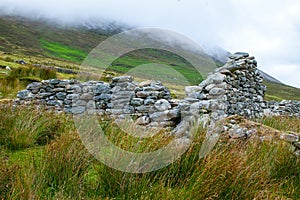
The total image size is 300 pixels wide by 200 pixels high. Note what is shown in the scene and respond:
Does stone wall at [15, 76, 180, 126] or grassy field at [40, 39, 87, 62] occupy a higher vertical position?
grassy field at [40, 39, 87, 62]

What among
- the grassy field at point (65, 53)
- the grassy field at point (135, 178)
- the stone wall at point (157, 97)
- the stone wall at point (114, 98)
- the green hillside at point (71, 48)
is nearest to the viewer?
the grassy field at point (135, 178)

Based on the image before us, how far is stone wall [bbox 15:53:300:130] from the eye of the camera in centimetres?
769

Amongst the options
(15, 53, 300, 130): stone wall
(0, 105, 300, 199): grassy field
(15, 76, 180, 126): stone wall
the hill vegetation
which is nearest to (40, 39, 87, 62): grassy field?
(15, 76, 180, 126): stone wall

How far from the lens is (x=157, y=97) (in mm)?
8211

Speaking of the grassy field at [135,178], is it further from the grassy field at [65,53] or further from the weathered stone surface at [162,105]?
the grassy field at [65,53]

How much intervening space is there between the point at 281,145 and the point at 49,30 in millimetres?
148975

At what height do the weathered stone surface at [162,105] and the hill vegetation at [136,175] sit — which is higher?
the weathered stone surface at [162,105]

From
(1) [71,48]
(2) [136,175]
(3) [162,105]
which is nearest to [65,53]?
(1) [71,48]

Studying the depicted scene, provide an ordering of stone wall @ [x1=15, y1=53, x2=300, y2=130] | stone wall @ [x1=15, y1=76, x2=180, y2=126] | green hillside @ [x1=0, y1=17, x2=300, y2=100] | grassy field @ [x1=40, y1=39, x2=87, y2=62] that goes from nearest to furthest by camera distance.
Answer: stone wall @ [x1=15, y1=53, x2=300, y2=130], stone wall @ [x1=15, y1=76, x2=180, y2=126], grassy field @ [x1=40, y1=39, x2=87, y2=62], green hillside @ [x1=0, y1=17, x2=300, y2=100]

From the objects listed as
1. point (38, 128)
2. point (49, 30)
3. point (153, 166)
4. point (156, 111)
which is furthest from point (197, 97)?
point (49, 30)

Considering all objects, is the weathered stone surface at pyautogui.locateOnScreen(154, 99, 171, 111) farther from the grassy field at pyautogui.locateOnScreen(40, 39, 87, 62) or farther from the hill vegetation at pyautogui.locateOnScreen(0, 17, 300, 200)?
the grassy field at pyautogui.locateOnScreen(40, 39, 87, 62)

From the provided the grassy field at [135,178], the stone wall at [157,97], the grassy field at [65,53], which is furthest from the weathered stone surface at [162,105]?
the grassy field at [65,53]

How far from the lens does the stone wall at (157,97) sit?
769 centimetres

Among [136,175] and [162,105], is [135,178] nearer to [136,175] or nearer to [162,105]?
[136,175]
